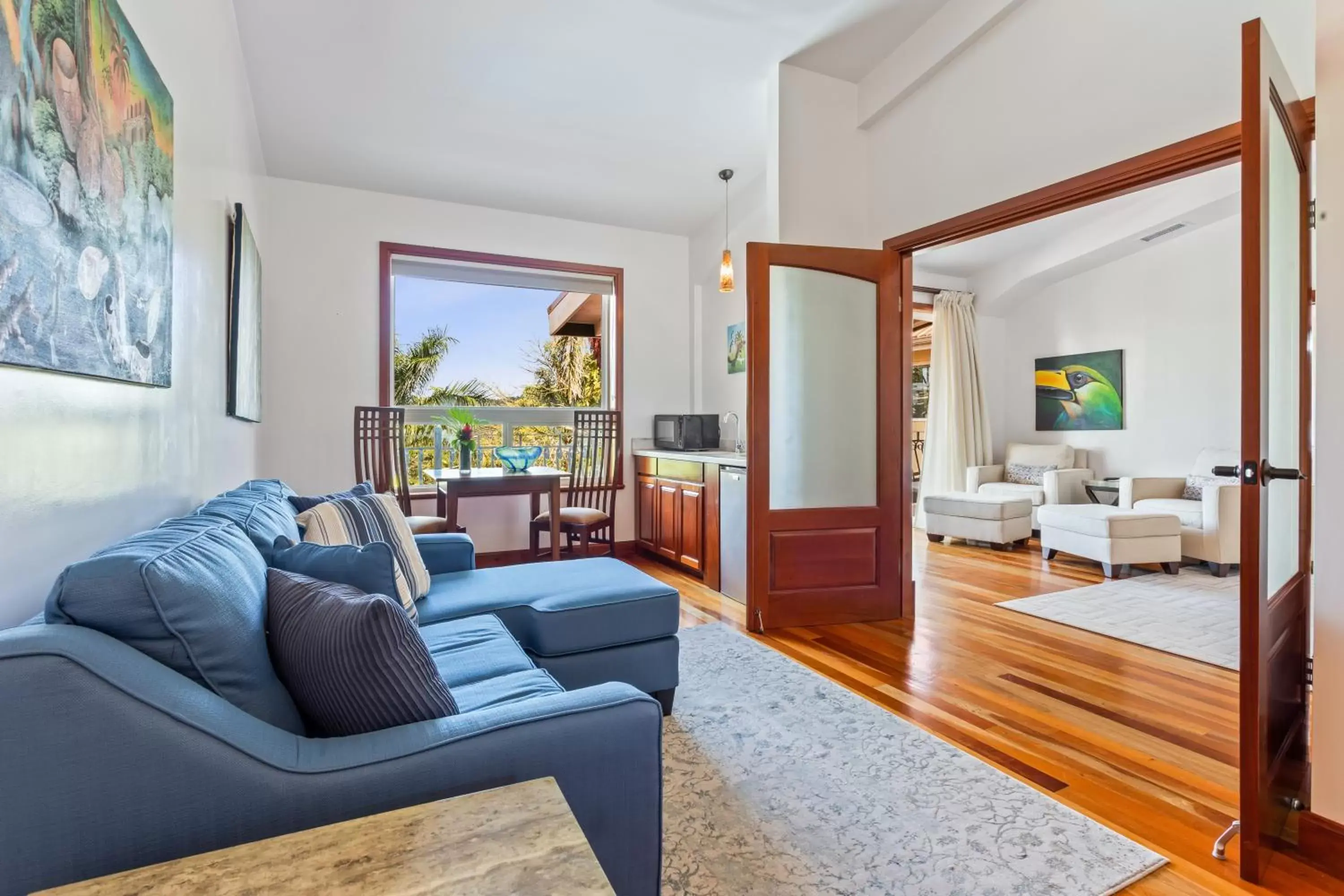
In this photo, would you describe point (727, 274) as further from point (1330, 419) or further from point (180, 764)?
point (180, 764)

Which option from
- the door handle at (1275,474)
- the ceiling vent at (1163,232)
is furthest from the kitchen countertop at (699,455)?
the ceiling vent at (1163,232)

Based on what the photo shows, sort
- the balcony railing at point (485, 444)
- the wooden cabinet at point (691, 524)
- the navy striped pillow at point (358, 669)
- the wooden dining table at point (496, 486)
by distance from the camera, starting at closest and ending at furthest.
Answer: the navy striped pillow at point (358, 669), the wooden dining table at point (496, 486), the wooden cabinet at point (691, 524), the balcony railing at point (485, 444)

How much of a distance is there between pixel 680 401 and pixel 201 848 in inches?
195

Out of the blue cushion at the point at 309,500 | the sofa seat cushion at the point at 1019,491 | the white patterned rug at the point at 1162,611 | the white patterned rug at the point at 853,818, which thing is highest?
the blue cushion at the point at 309,500

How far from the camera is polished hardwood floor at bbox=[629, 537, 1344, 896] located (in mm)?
1667

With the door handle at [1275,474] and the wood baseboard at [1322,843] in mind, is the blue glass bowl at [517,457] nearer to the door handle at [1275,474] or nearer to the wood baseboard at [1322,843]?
the door handle at [1275,474]

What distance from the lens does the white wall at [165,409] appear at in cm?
100

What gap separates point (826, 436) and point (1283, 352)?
6.33 ft

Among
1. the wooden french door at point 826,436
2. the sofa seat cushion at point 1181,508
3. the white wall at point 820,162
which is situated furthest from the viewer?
the sofa seat cushion at point 1181,508

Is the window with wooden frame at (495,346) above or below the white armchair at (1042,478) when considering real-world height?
above

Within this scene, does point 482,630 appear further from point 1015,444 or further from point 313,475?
point 1015,444

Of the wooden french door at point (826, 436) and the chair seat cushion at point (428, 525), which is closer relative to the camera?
the wooden french door at point (826, 436)

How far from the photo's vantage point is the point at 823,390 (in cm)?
348

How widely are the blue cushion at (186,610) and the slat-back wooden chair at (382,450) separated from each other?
3.28 metres
